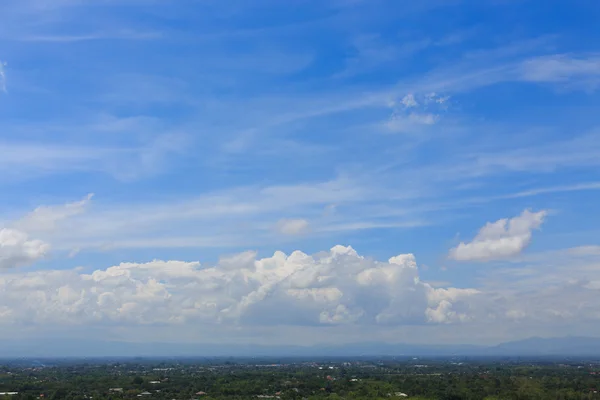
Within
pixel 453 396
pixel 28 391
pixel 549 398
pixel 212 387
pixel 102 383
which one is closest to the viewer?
pixel 549 398

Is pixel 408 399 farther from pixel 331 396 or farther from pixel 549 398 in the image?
pixel 549 398

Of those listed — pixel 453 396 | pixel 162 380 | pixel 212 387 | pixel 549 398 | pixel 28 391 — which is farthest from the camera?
pixel 162 380

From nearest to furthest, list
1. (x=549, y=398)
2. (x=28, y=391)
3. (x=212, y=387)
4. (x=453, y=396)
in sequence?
(x=549, y=398) < (x=453, y=396) < (x=28, y=391) < (x=212, y=387)

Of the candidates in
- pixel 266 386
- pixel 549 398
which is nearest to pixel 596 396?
pixel 549 398

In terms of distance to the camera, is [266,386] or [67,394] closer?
[67,394]

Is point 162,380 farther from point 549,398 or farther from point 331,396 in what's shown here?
point 549,398

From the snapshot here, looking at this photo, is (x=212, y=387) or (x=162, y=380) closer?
(x=212, y=387)

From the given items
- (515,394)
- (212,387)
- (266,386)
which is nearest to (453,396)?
(515,394)

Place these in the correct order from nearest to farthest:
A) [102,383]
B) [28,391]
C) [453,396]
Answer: [453,396] < [28,391] < [102,383]

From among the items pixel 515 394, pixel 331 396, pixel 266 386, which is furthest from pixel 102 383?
pixel 515 394
